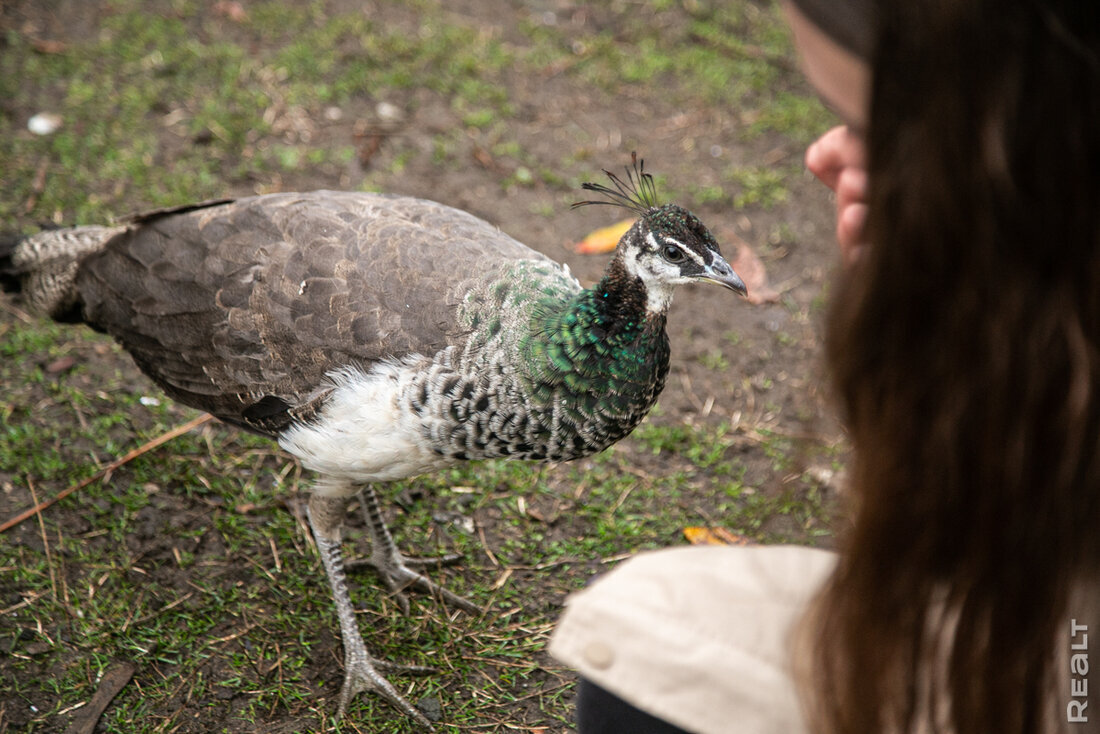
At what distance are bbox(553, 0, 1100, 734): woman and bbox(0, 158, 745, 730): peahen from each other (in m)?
1.39

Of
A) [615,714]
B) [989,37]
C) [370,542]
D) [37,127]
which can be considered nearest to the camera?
[989,37]

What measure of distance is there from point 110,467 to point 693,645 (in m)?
3.01

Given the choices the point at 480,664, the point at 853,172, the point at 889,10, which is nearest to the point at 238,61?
the point at 480,664

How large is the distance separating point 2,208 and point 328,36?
7.72 feet

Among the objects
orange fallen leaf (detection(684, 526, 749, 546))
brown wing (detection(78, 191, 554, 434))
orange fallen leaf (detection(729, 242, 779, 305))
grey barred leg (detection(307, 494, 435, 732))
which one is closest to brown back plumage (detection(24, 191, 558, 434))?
brown wing (detection(78, 191, 554, 434))

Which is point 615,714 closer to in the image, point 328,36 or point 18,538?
point 18,538

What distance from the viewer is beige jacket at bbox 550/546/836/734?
1439mm

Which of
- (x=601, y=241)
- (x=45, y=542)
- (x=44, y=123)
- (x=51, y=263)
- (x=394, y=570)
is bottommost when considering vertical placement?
(x=394, y=570)

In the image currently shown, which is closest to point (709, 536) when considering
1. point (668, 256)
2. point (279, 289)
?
point (668, 256)

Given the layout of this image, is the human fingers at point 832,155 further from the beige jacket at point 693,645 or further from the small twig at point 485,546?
the small twig at point 485,546

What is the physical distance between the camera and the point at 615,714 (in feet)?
5.55

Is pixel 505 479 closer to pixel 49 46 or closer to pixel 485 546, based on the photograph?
pixel 485 546

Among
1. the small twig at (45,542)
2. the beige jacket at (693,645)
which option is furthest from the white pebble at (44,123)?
the beige jacket at (693,645)

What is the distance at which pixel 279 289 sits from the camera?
2889 mm
